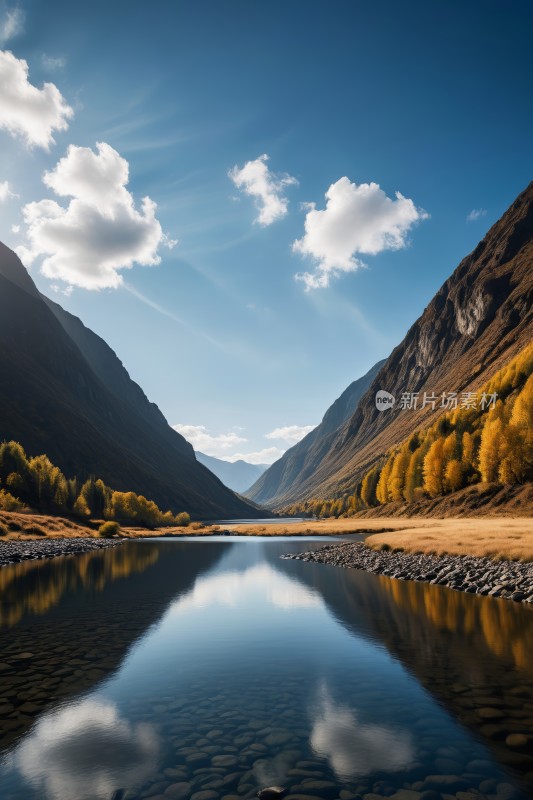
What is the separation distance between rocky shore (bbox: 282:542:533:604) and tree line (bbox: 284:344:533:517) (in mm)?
43662

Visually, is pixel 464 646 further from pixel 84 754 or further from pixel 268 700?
pixel 84 754

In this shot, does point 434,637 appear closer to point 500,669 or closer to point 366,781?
point 500,669

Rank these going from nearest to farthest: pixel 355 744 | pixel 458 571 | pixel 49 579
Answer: pixel 355 744, pixel 458 571, pixel 49 579

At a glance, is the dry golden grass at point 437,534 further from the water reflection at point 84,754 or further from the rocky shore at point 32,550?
the water reflection at point 84,754

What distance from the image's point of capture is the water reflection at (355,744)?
38.0 feet

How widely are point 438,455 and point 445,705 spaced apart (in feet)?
332

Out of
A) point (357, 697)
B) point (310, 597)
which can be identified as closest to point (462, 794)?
point (357, 697)

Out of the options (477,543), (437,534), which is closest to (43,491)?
(437,534)

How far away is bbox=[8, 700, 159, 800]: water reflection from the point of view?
10.8m

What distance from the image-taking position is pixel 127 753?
1241 cm

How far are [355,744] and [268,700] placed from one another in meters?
4.12

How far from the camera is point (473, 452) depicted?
106 m

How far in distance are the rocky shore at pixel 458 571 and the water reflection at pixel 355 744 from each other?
20.4 meters

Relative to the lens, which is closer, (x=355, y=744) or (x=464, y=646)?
(x=355, y=744)
